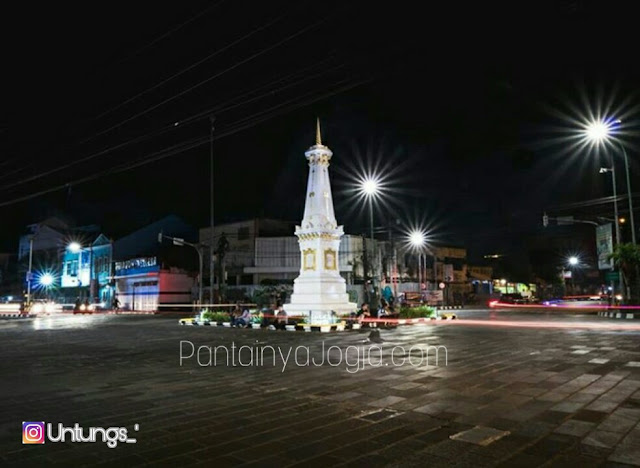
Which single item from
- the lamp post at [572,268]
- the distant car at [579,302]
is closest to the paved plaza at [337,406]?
the distant car at [579,302]

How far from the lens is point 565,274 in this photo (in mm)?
65062

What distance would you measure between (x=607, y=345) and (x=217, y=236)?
147 feet

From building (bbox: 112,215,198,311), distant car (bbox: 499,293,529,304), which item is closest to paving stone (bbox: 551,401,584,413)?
building (bbox: 112,215,198,311)

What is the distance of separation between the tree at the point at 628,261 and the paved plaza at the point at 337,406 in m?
16.8

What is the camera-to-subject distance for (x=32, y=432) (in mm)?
5145

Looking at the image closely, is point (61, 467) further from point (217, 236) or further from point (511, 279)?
point (511, 279)

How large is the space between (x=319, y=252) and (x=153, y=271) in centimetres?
2878

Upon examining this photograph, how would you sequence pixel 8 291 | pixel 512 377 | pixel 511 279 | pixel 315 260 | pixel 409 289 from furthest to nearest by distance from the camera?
pixel 511 279
pixel 8 291
pixel 409 289
pixel 315 260
pixel 512 377

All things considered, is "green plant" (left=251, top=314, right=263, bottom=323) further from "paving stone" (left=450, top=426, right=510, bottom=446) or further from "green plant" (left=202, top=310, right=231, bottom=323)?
"paving stone" (left=450, top=426, right=510, bottom=446)

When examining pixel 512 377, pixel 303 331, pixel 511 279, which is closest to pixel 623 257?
pixel 303 331

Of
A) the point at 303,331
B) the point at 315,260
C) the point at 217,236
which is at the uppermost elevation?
the point at 217,236

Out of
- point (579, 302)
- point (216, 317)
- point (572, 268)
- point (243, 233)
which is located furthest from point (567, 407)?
point (572, 268)

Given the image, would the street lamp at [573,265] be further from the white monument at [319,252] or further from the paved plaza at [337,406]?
the paved plaza at [337,406]

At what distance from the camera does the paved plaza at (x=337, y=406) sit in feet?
14.5
